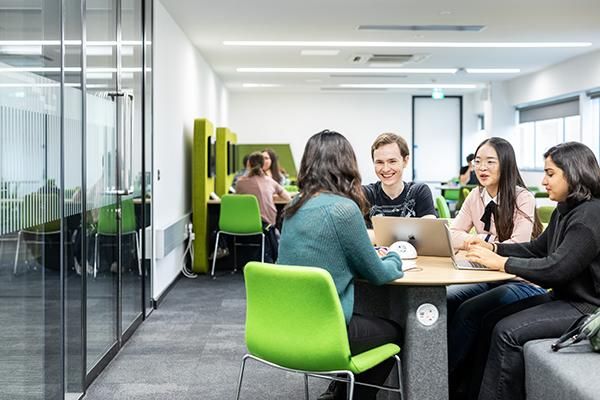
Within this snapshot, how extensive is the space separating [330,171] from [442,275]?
65 cm

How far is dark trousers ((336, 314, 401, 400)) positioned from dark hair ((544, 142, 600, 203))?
0.95 meters

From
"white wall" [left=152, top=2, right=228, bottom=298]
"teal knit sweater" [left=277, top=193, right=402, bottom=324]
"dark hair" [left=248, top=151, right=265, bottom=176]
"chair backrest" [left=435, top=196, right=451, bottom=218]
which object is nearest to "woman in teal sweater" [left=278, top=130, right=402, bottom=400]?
"teal knit sweater" [left=277, top=193, right=402, bottom=324]

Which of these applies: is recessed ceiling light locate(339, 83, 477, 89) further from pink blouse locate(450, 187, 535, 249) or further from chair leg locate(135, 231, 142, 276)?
pink blouse locate(450, 187, 535, 249)

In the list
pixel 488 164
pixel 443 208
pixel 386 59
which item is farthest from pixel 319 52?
pixel 488 164

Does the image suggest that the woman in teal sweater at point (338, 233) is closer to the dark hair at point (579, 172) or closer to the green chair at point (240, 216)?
the dark hair at point (579, 172)

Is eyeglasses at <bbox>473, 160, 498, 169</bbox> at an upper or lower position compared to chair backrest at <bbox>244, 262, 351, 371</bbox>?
upper

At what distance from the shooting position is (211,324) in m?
5.57

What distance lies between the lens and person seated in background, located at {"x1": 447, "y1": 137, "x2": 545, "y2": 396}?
3443 mm

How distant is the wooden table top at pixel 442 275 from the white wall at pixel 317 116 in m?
12.8

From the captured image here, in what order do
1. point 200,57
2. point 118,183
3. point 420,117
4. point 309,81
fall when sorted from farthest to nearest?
point 420,117 → point 309,81 → point 200,57 → point 118,183

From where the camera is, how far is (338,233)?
2760 mm

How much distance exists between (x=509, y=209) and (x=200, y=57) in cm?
667

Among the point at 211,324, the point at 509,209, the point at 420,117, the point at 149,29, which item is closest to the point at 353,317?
the point at 509,209

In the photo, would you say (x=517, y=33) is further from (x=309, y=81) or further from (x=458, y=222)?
(x=309, y=81)
